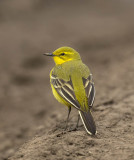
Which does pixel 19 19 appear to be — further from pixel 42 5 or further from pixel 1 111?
pixel 1 111

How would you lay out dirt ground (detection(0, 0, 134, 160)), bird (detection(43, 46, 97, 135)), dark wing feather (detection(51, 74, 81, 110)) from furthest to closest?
dark wing feather (detection(51, 74, 81, 110)), bird (detection(43, 46, 97, 135)), dirt ground (detection(0, 0, 134, 160))

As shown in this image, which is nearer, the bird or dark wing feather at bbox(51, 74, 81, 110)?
the bird

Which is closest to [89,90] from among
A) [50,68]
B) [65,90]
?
[65,90]

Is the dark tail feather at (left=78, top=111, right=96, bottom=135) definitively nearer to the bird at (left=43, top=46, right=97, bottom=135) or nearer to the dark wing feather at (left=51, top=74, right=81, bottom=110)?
the bird at (left=43, top=46, right=97, bottom=135)

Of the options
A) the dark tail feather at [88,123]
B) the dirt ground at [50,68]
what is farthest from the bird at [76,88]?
the dirt ground at [50,68]

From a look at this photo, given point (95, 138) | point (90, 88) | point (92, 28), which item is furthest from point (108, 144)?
point (92, 28)

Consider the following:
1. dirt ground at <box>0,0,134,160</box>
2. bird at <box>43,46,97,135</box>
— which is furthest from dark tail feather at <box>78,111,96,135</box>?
dirt ground at <box>0,0,134,160</box>

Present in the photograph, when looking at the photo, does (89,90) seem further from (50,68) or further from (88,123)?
(50,68)
